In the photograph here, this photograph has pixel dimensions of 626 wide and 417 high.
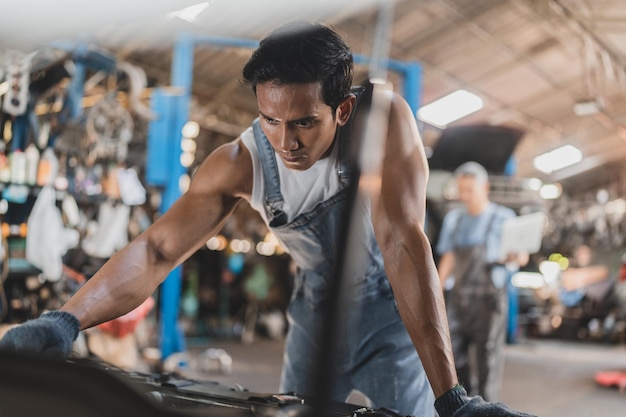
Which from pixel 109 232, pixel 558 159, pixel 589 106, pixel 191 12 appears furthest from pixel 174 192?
pixel 558 159

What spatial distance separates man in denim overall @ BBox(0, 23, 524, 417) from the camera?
0.65m

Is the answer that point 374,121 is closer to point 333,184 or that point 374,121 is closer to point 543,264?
point 333,184

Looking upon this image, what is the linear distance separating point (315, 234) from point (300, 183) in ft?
0.33

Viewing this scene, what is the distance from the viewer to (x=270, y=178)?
86 cm

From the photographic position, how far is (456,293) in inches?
111

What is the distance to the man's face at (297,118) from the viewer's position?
65cm

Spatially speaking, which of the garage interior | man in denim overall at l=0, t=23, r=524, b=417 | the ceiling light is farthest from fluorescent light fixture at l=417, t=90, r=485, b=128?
man in denim overall at l=0, t=23, r=524, b=417

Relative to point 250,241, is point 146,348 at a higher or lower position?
lower

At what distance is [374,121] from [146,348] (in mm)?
2805

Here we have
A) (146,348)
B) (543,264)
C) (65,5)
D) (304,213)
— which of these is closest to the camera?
(65,5)

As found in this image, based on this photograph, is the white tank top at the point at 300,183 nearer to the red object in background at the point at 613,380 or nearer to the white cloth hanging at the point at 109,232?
the white cloth hanging at the point at 109,232

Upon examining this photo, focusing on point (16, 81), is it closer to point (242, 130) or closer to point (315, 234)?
point (242, 130)

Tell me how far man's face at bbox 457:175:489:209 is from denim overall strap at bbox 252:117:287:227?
199 cm

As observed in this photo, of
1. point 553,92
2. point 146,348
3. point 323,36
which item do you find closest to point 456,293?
point 146,348
